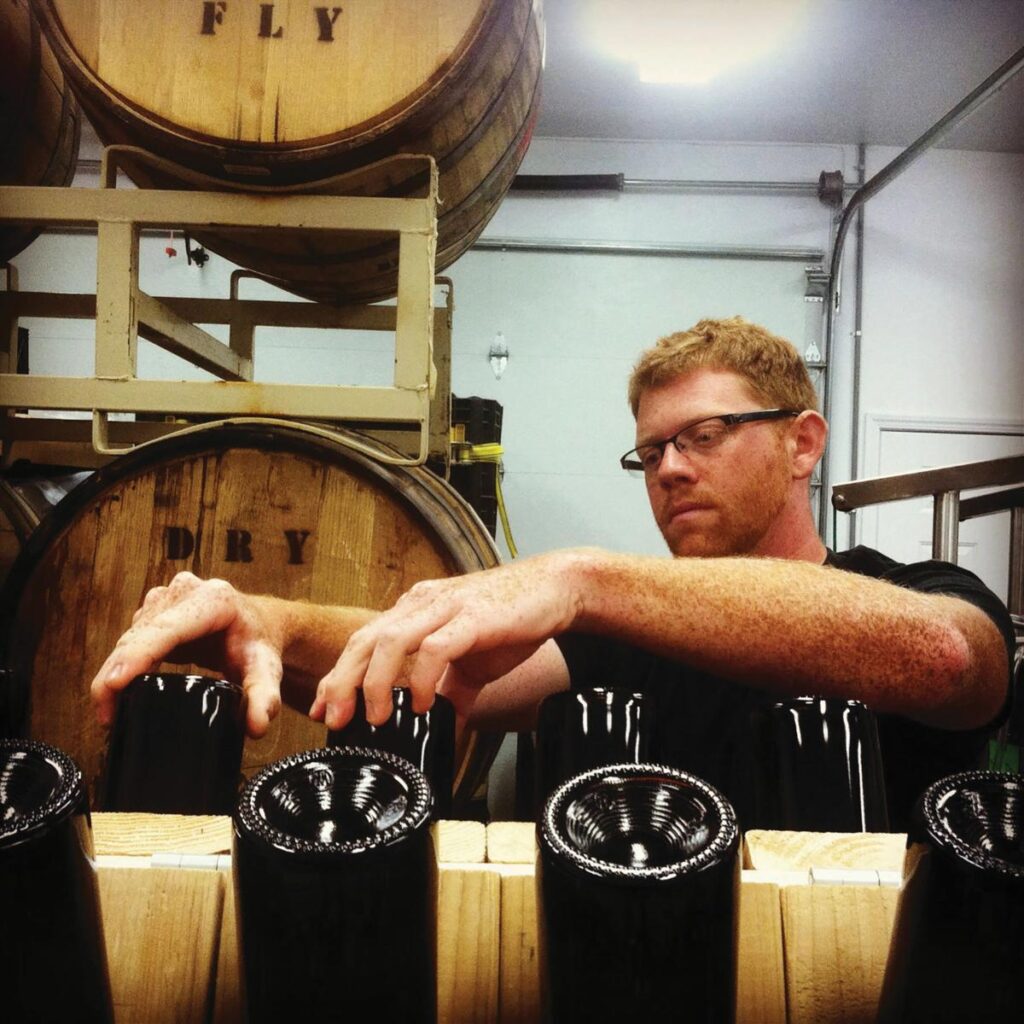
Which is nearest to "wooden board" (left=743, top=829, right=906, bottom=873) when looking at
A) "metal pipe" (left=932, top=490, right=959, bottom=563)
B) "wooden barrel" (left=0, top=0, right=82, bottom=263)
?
"metal pipe" (left=932, top=490, right=959, bottom=563)

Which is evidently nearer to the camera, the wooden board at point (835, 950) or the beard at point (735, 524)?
the wooden board at point (835, 950)

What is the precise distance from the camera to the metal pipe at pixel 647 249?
4828 mm

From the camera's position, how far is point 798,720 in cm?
55

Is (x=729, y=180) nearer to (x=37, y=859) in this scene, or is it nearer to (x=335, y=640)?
(x=335, y=640)

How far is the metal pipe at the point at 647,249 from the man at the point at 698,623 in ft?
10.5

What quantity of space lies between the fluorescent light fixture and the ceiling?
21 millimetres

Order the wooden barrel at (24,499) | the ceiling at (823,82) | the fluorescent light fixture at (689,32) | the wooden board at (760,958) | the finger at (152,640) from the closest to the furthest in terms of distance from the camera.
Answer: the wooden board at (760,958), the finger at (152,640), the wooden barrel at (24,499), the fluorescent light fixture at (689,32), the ceiling at (823,82)

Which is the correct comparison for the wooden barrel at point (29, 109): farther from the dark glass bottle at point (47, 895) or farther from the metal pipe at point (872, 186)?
the metal pipe at point (872, 186)

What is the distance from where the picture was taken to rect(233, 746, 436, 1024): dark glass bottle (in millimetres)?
298

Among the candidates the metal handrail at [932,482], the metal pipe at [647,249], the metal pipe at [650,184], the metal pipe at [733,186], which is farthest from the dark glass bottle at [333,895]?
the metal pipe at [733,186]

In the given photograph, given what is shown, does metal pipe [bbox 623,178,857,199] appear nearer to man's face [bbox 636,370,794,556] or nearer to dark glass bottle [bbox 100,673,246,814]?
man's face [bbox 636,370,794,556]

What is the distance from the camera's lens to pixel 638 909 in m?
0.29

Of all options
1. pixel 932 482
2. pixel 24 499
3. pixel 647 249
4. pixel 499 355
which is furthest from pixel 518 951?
pixel 647 249

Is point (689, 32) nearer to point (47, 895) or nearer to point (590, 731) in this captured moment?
point (590, 731)
